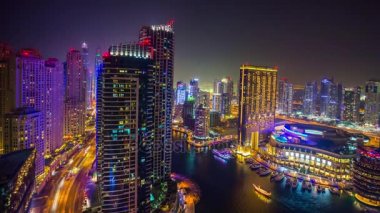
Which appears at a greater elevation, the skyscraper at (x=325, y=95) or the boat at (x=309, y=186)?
the skyscraper at (x=325, y=95)

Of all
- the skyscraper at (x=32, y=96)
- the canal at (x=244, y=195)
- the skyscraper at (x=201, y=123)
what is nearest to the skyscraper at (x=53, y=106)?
the skyscraper at (x=32, y=96)

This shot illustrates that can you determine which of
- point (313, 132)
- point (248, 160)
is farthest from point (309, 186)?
point (313, 132)

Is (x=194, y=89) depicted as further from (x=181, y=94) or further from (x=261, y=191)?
(x=261, y=191)

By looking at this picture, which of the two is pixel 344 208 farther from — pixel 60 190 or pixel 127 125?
pixel 60 190

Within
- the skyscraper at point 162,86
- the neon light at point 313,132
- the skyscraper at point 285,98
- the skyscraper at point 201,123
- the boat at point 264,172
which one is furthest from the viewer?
the skyscraper at point 285,98

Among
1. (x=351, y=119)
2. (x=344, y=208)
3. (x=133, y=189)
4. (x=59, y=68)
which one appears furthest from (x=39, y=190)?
(x=351, y=119)

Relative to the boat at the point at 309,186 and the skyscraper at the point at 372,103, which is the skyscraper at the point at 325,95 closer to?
the skyscraper at the point at 372,103

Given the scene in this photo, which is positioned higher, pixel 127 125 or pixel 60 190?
pixel 127 125
